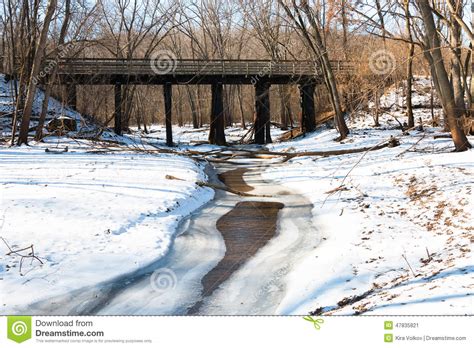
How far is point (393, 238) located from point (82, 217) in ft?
19.9

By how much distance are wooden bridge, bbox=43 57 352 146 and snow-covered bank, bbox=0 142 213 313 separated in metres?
12.6

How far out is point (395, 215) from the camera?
10.3 metres

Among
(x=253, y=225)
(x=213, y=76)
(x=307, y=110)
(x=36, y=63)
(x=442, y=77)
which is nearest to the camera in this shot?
(x=253, y=225)

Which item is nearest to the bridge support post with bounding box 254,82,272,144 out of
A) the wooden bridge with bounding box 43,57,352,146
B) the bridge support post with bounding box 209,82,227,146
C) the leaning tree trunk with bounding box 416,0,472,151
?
the wooden bridge with bounding box 43,57,352,146

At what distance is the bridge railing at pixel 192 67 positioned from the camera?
27.6 meters

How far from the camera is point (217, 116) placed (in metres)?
30.3

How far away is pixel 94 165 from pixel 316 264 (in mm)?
10395

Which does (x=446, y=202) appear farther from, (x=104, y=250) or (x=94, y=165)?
(x=94, y=165)

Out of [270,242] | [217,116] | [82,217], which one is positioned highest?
[217,116]

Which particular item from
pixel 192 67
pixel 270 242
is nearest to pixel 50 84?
pixel 192 67

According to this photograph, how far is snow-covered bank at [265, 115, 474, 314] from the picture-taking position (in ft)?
18.7

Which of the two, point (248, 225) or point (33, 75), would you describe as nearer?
point (248, 225)

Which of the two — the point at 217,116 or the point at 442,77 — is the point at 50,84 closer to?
the point at 217,116
